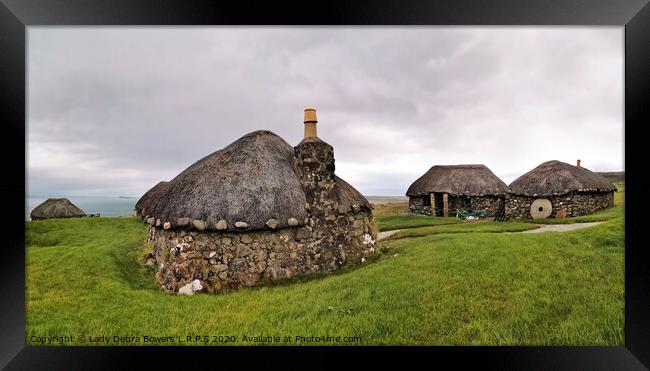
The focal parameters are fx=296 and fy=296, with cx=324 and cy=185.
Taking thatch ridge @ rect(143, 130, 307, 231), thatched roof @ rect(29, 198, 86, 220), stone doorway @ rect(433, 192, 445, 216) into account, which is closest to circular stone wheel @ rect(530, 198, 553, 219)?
stone doorway @ rect(433, 192, 445, 216)

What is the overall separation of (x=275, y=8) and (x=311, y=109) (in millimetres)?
1571

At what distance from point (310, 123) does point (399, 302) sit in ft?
9.75

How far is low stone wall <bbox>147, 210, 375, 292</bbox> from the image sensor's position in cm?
469

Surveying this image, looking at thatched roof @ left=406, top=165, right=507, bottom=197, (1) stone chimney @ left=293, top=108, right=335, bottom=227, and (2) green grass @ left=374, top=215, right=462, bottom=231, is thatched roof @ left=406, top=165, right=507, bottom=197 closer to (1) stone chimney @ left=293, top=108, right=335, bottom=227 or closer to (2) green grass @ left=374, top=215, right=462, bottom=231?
(2) green grass @ left=374, top=215, right=462, bottom=231

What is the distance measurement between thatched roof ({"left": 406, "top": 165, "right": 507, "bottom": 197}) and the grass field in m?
1.43

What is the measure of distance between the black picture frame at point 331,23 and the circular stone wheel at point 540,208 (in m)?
9.07

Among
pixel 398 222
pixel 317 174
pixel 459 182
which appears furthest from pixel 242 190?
pixel 459 182

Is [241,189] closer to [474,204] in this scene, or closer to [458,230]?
[458,230]

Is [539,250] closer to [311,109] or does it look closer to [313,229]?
[313,229]

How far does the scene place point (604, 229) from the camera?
14.3ft

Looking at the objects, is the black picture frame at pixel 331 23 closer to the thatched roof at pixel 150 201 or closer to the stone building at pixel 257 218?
the stone building at pixel 257 218
